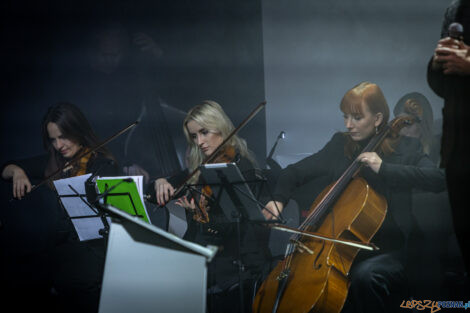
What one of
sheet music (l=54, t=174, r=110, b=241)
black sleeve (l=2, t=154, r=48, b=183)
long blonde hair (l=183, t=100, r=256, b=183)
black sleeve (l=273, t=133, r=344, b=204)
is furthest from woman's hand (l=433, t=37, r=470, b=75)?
black sleeve (l=2, t=154, r=48, b=183)

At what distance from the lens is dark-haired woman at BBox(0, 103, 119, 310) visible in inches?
124

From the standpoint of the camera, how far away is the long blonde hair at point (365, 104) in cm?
261

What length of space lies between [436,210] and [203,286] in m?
1.76

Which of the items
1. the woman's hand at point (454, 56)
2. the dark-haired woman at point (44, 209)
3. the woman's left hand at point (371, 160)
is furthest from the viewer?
the dark-haired woman at point (44, 209)

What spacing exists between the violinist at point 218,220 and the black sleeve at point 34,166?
1.00 metres

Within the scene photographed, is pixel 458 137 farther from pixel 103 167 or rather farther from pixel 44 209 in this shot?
pixel 44 209

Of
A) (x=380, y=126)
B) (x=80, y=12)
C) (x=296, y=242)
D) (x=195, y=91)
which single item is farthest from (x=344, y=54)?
(x=80, y=12)

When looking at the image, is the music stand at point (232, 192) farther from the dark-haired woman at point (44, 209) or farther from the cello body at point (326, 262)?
the dark-haired woman at point (44, 209)

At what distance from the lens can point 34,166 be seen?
3.34 m

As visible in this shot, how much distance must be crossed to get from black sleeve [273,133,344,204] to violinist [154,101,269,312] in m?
0.24

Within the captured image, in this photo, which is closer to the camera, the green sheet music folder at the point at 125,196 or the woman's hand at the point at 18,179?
the green sheet music folder at the point at 125,196

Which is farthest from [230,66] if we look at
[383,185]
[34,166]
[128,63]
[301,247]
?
[34,166]

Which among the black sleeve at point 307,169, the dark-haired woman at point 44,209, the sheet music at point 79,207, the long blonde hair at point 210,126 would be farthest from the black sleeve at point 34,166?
the black sleeve at point 307,169

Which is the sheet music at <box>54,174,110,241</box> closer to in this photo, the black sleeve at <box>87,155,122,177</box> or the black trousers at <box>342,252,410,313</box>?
the black sleeve at <box>87,155,122,177</box>
